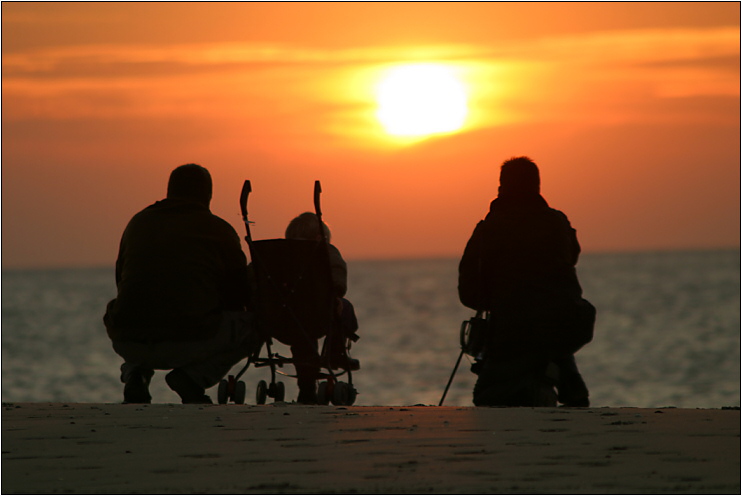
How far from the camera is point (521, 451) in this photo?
5.84 meters

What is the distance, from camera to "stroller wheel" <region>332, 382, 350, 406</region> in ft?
28.0

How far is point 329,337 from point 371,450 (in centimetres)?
277

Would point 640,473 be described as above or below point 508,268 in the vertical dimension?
below

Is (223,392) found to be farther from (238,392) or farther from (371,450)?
(371,450)

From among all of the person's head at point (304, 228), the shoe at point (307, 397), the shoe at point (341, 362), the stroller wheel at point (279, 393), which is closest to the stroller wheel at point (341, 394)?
the shoe at point (341, 362)

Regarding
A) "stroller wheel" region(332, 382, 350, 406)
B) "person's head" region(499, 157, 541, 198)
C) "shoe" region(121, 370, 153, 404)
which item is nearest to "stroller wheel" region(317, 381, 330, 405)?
"stroller wheel" region(332, 382, 350, 406)

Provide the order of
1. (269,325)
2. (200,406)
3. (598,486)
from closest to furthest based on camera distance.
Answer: (598,486) < (200,406) < (269,325)

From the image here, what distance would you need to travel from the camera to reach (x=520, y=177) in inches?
330

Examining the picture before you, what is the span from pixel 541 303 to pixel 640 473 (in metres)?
2.86

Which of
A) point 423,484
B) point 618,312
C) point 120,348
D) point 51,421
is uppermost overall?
point 618,312

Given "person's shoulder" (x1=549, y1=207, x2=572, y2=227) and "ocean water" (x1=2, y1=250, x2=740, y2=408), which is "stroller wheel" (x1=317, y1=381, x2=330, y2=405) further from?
"ocean water" (x1=2, y1=250, x2=740, y2=408)

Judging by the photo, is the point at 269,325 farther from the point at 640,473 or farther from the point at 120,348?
the point at 640,473

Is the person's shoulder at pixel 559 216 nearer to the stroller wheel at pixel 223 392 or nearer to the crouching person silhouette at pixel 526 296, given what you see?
the crouching person silhouette at pixel 526 296

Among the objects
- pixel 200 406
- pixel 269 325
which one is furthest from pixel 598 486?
pixel 269 325
